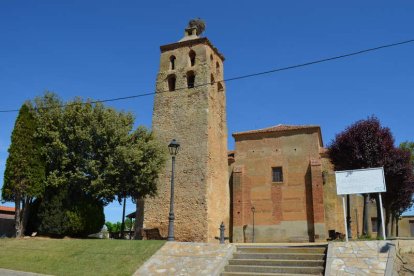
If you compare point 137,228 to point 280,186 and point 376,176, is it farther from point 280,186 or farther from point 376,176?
point 376,176

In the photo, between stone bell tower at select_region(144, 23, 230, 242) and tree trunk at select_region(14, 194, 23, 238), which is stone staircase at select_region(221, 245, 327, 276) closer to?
tree trunk at select_region(14, 194, 23, 238)

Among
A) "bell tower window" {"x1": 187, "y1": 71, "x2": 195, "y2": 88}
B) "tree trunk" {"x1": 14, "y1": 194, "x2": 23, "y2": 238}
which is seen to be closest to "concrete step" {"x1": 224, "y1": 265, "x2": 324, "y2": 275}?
"tree trunk" {"x1": 14, "y1": 194, "x2": 23, "y2": 238}

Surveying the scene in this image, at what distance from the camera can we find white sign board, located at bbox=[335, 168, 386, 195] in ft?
37.8

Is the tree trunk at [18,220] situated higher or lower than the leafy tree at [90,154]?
lower

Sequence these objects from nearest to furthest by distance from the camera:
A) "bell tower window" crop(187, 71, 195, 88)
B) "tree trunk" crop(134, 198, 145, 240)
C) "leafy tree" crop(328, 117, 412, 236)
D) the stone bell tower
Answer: "leafy tree" crop(328, 117, 412, 236)
the stone bell tower
"tree trunk" crop(134, 198, 145, 240)
"bell tower window" crop(187, 71, 195, 88)

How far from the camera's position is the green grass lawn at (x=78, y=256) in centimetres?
1122

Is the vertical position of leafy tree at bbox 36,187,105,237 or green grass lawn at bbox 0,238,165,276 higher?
leafy tree at bbox 36,187,105,237

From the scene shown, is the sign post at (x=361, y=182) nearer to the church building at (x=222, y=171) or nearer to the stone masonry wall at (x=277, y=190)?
the church building at (x=222, y=171)

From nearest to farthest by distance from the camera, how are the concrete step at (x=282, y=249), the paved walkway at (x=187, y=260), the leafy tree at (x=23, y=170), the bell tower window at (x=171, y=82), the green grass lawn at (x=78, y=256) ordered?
the paved walkway at (x=187, y=260), the green grass lawn at (x=78, y=256), the concrete step at (x=282, y=249), the leafy tree at (x=23, y=170), the bell tower window at (x=171, y=82)

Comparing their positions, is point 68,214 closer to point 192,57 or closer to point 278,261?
point 278,261

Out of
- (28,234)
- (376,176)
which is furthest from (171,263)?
(28,234)

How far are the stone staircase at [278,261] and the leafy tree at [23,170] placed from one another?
34.2 feet

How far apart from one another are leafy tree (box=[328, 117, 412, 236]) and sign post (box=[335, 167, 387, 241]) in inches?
157

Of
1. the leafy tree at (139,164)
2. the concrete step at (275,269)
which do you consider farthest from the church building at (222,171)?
the concrete step at (275,269)
